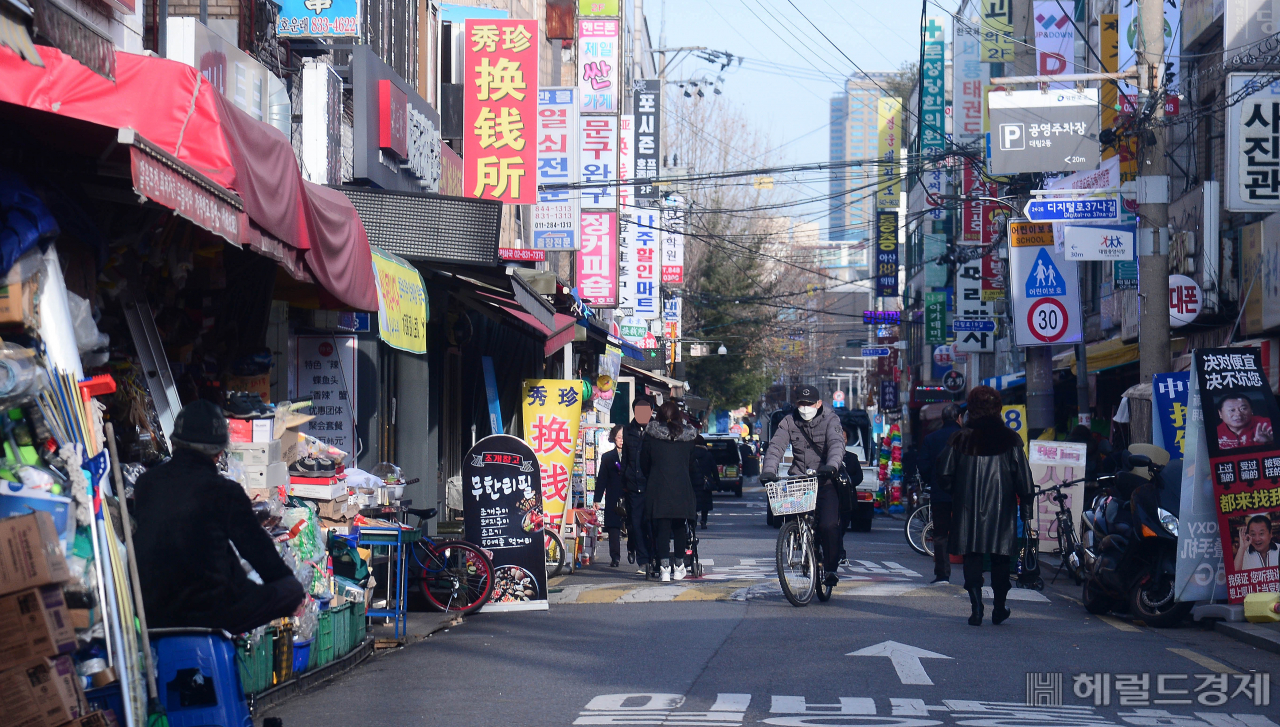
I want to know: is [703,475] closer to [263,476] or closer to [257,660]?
[263,476]

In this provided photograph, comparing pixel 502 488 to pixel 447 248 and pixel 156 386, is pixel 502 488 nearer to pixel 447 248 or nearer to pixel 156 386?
pixel 447 248

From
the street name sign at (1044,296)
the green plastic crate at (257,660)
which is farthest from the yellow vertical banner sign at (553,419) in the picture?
the green plastic crate at (257,660)

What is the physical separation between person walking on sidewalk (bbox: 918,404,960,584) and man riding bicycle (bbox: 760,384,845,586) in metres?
1.71

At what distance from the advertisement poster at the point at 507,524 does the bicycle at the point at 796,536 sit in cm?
219

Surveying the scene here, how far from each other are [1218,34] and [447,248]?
1434cm

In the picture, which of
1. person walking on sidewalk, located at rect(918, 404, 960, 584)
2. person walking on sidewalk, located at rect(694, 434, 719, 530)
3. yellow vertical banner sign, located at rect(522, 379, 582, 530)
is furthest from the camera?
person walking on sidewalk, located at rect(694, 434, 719, 530)

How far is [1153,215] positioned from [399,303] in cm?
946

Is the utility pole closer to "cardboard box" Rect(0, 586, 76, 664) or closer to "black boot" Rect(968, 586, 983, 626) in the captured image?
"black boot" Rect(968, 586, 983, 626)

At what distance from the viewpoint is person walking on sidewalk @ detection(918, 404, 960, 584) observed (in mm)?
14461

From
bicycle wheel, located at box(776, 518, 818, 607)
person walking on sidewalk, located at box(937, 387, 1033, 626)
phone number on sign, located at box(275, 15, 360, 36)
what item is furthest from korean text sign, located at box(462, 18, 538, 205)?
person walking on sidewalk, located at box(937, 387, 1033, 626)

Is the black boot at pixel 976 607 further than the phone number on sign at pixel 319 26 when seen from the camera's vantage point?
No

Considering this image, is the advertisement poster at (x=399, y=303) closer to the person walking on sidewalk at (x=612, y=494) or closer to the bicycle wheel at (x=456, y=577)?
the bicycle wheel at (x=456, y=577)

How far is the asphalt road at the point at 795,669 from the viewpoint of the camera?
22.9 feet

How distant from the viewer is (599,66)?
27.8 m
